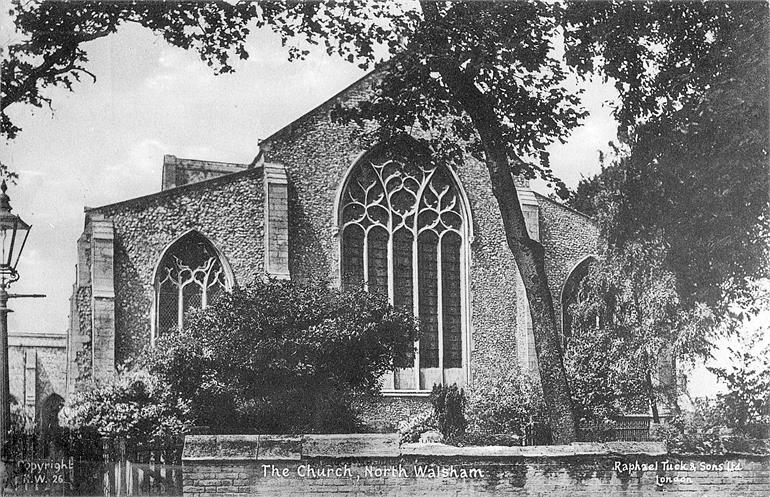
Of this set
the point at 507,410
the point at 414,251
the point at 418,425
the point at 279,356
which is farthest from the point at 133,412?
the point at 414,251

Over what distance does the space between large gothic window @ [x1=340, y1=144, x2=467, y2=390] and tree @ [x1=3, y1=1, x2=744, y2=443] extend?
29.7 ft


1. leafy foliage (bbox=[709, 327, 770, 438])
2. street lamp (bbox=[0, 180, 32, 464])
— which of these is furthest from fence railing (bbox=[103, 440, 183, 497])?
leafy foliage (bbox=[709, 327, 770, 438])

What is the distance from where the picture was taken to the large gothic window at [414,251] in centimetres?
Result: 2425

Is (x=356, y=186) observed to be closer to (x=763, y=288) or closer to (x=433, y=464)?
(x=763, y=288)

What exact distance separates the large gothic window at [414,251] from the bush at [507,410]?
2.72 metres

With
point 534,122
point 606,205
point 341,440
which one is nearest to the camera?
point 341,440

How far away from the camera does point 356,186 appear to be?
2478 centimetres

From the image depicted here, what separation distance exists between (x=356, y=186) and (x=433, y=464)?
608 inches

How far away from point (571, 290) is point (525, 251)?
1284 cm

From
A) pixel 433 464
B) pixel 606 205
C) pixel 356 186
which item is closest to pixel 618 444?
pixel 433 464

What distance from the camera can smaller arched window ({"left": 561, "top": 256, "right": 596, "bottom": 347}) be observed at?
81.5ft

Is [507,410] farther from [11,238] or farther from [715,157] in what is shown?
[11,238]

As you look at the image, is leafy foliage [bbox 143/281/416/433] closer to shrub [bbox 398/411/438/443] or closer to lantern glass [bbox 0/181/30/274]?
shrub [bbox 398/411/438/443]

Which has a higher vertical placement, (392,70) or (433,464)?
(392,70)
